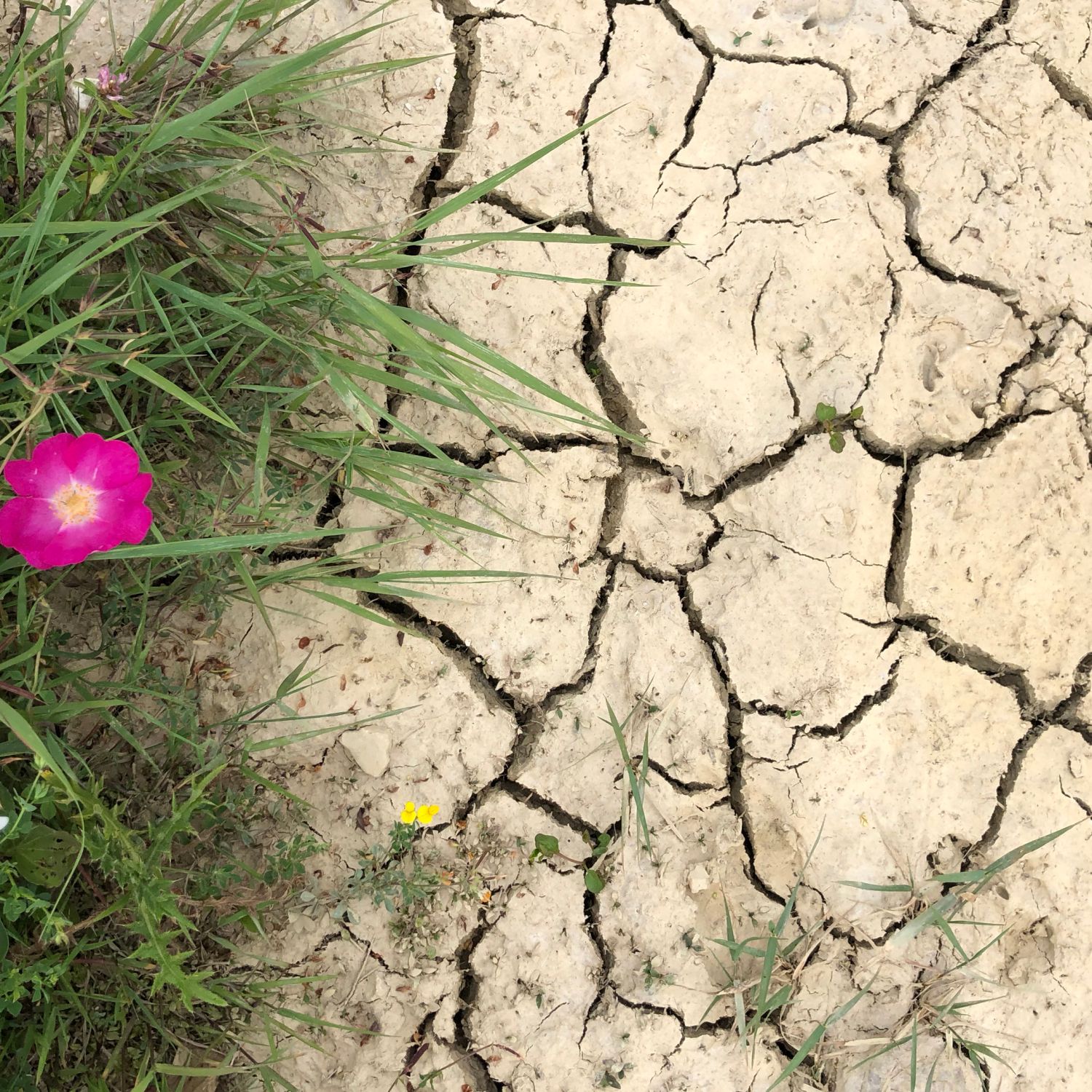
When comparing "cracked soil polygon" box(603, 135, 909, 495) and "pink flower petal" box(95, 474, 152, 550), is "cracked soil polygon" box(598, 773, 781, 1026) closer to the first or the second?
"cracked soil polygon" box(603, 135, 909, 495)

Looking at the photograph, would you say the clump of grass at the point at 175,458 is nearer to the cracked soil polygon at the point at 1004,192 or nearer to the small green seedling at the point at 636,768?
the small green seedling at the point at 636,768

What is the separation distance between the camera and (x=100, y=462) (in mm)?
1417

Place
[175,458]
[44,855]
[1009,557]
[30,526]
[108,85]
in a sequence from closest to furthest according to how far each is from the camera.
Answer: [30,526]
[44,855]
[108,85]
[175,458]
[1009,557]

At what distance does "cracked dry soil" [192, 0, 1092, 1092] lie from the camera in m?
1.95

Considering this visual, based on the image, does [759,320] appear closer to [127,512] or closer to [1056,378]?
[1056,378]

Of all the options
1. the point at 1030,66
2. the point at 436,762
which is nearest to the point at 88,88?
the point at 436,762

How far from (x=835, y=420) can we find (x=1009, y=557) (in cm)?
49

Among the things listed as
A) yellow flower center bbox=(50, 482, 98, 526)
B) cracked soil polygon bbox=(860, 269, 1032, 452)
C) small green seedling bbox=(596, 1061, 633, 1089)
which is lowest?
small green seedling bbox=(596, 1061, 633, 1089)

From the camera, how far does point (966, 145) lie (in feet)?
7.07

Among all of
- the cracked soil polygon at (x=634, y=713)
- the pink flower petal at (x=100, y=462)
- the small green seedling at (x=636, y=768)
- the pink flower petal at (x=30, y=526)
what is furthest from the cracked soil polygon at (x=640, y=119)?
the pink flower petal at (x=30, y=526)

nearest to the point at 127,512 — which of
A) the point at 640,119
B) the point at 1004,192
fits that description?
the point at 640,119

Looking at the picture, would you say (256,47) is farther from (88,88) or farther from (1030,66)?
(1030,66)

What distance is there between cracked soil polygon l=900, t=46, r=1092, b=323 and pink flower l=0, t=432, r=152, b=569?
1.76m

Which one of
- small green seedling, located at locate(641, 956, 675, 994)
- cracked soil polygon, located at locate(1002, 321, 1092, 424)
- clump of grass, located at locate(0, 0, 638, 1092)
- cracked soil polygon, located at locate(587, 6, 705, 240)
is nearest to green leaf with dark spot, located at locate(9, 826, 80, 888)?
clump of grass, located at locate(0, 0, 638, 1092)
